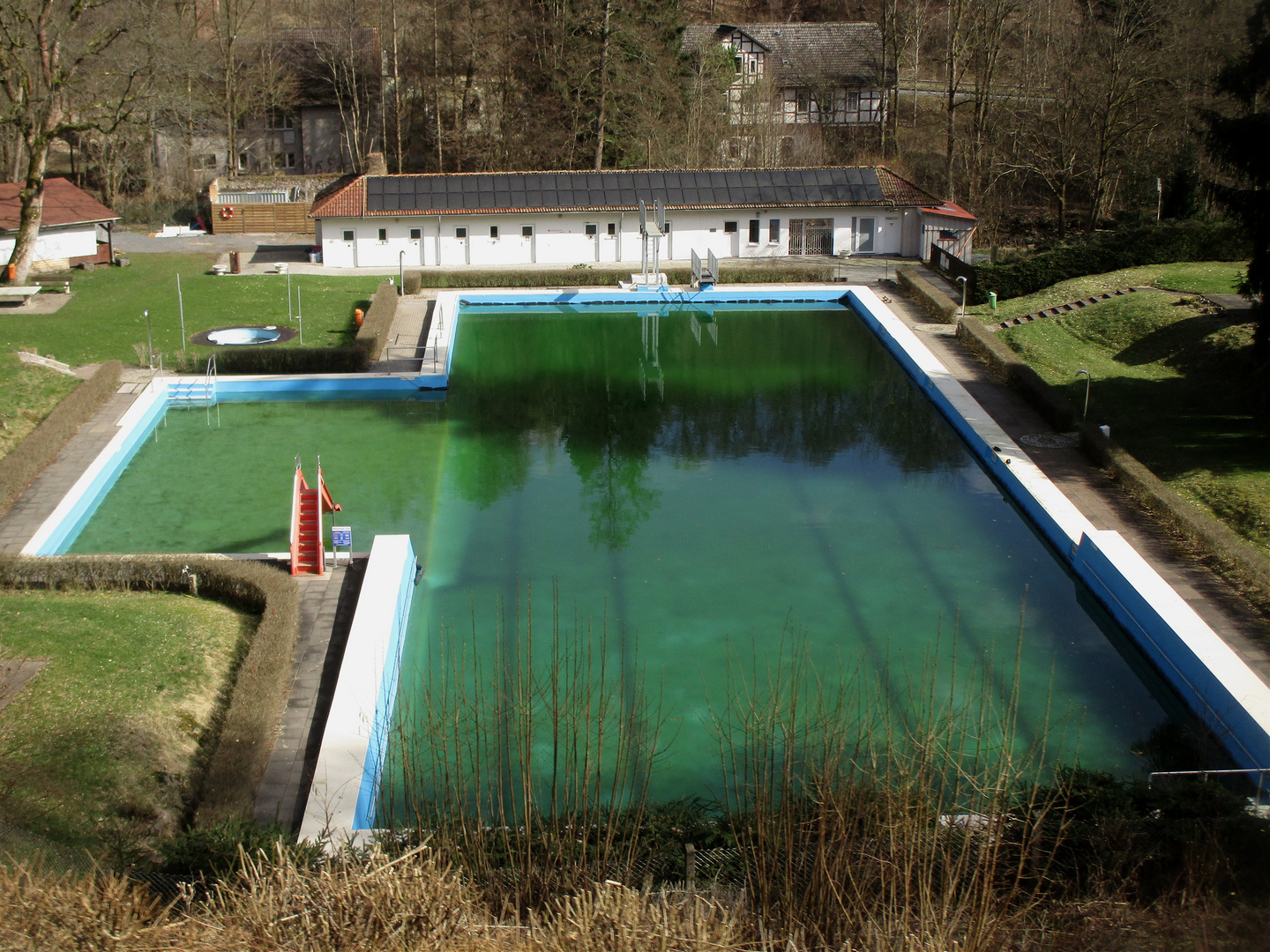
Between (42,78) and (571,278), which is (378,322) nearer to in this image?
(571,278)

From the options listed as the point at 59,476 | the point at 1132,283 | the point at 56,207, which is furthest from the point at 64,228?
the point at 1132,283

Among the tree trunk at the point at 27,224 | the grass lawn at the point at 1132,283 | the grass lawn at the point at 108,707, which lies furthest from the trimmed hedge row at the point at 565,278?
the grass lawn at the point at 108,707

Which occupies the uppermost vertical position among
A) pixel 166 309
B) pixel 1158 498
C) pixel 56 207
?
pixel 56 207

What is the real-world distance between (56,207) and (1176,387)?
29.4 meters

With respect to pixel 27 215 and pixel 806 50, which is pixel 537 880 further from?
pixel 806 50

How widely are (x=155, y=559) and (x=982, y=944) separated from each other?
10.6 m

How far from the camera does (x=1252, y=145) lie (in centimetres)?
1688

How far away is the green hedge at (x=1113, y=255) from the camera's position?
2855cm

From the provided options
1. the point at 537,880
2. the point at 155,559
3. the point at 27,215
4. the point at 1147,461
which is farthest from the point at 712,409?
the point at 27,215

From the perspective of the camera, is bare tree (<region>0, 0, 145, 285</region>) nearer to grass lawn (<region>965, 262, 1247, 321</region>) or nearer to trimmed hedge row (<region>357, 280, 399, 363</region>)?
trimmed hedge row (<region>357, 280, 399, 363</region>)

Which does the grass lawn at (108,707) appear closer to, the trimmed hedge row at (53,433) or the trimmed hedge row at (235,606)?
the trimmed hedge row at (235,606)

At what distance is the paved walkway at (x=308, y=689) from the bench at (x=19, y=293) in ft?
58.1

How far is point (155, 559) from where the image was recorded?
522 inches

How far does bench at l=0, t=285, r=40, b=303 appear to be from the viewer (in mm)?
26761
